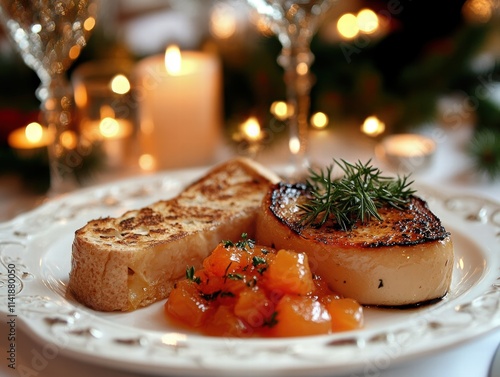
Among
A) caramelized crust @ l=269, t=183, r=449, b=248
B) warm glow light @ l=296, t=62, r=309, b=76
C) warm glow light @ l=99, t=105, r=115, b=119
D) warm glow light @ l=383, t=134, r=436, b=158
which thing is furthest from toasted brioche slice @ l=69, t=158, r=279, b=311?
warm glow light @ l=99, t=105, r=115, b=119

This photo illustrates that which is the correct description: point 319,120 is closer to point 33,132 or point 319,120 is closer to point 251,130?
point 251,130

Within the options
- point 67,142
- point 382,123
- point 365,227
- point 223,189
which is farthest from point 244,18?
point 365,227

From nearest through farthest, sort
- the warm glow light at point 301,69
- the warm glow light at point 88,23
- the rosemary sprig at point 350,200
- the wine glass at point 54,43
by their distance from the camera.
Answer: the rosemary sprig at point 350,200 < the wine glass at point 54,43 < the warm glow light at point 88,23 < the warm glow light at point 301,69

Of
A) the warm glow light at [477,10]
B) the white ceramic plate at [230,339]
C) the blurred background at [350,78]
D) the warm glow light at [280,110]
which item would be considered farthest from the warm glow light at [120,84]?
the warm glow light at [477,10]

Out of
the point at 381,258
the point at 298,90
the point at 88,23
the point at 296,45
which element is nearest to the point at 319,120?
the point at 298,90

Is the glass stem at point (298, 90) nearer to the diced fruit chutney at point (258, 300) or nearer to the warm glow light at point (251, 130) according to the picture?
the warm glow light at point (251, 130)

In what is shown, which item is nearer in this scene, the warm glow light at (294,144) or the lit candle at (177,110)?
the warm glow light at (294,144)

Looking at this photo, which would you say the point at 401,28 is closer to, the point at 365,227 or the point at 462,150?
the point at 462,150

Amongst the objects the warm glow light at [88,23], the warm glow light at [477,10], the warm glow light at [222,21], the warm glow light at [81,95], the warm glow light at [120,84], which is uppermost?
the warm glow light at [477,10]
